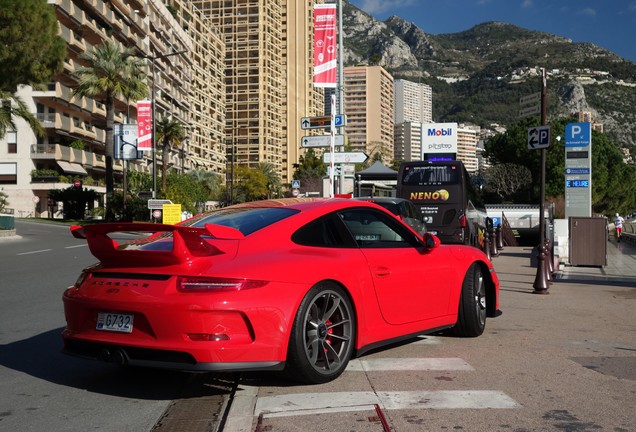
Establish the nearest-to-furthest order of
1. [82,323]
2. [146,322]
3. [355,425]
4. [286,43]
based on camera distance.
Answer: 1. [355,425]
2. [146,322]
3. [82,323]
4. [286,43]

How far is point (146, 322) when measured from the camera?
4.57m

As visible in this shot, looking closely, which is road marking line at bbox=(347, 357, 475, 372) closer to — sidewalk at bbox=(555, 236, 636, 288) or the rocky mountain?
sidewalk at bbox=(555, 236, 636, 288)

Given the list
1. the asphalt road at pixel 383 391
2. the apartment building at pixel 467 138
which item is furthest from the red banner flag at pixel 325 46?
the apartment building at pixel 467 138

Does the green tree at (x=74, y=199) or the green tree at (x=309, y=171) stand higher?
the green tree at (x=309, y=171)

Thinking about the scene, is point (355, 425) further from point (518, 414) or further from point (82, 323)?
point (82, 323)

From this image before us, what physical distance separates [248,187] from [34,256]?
8863 centimetres

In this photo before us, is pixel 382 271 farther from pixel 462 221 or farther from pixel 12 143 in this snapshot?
pixel 12 143

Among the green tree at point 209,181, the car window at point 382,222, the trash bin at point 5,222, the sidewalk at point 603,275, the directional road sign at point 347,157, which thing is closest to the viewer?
the car window at point 382,222

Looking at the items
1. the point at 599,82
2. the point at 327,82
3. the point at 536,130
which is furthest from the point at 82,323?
the point at 599,82

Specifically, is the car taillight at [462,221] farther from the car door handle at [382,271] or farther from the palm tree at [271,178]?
the palm tree at [271,178]

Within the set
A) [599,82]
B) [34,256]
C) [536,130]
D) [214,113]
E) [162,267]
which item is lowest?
[34,256]

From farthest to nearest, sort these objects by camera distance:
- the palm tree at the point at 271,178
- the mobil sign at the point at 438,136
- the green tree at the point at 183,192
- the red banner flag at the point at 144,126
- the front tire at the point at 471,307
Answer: the palm tree at the point at 271,178
the green tree at the point at 183,192
the red banner flag at the point at 144,126
the mobil sign at the point at 438,136
the front tire at the point at 471,307

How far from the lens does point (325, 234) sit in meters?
5.44

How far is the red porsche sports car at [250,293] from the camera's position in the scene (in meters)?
4.46
